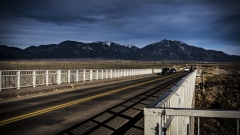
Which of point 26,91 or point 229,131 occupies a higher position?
point 26,91

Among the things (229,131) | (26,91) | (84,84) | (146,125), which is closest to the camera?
(146,125)

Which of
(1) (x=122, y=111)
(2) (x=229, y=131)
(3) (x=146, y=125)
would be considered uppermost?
(3) (x=146, y=125)

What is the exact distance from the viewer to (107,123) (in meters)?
9.43

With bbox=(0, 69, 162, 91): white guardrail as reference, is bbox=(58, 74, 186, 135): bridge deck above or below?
below

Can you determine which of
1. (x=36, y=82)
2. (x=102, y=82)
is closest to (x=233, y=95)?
(x=102, y=82)

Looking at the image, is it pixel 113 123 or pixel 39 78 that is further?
pixel 39 78

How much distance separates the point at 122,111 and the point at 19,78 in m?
10.0

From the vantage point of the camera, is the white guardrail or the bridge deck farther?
the white guardrail

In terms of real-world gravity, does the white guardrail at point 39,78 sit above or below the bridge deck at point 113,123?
above

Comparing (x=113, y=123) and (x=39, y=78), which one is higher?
(x=39, y=78)

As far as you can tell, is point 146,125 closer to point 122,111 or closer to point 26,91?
point 122,111

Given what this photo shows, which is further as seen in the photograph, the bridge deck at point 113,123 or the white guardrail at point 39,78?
the white guardrail at point 39,78

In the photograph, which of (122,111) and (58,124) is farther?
(122,111)

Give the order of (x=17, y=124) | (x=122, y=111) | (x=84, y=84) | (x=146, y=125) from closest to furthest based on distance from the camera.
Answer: (x=146, y=125)
(x=17, y=124)
(x=122, y=111)
(x=84, y=84)
